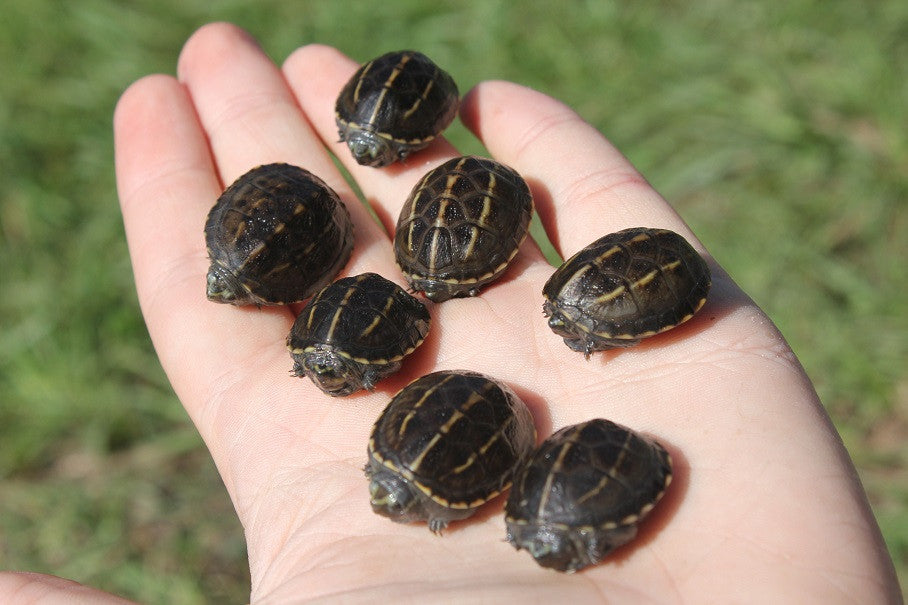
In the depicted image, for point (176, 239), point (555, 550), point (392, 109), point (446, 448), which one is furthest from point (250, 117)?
point (555, 550)

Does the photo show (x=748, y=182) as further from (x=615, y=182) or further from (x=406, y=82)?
(x=406, y=82)

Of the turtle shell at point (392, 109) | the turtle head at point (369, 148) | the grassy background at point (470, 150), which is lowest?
the grassy background at point (470, 150)

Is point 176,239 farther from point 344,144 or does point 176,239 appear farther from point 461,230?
point 461,230

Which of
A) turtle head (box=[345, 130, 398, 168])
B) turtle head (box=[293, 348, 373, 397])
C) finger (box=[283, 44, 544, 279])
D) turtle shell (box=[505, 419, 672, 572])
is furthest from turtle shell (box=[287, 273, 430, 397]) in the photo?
turtle head (box=[345, 130, 398, 168])

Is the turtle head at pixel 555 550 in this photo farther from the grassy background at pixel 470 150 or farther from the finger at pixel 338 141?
the grassy background at pixel 470 150

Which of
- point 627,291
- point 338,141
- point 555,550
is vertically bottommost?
point 555,550

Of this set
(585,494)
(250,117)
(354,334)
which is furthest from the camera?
(250,117)

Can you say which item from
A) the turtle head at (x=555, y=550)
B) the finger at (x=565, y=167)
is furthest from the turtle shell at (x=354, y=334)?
the turtle head at (x=555, y=550)
